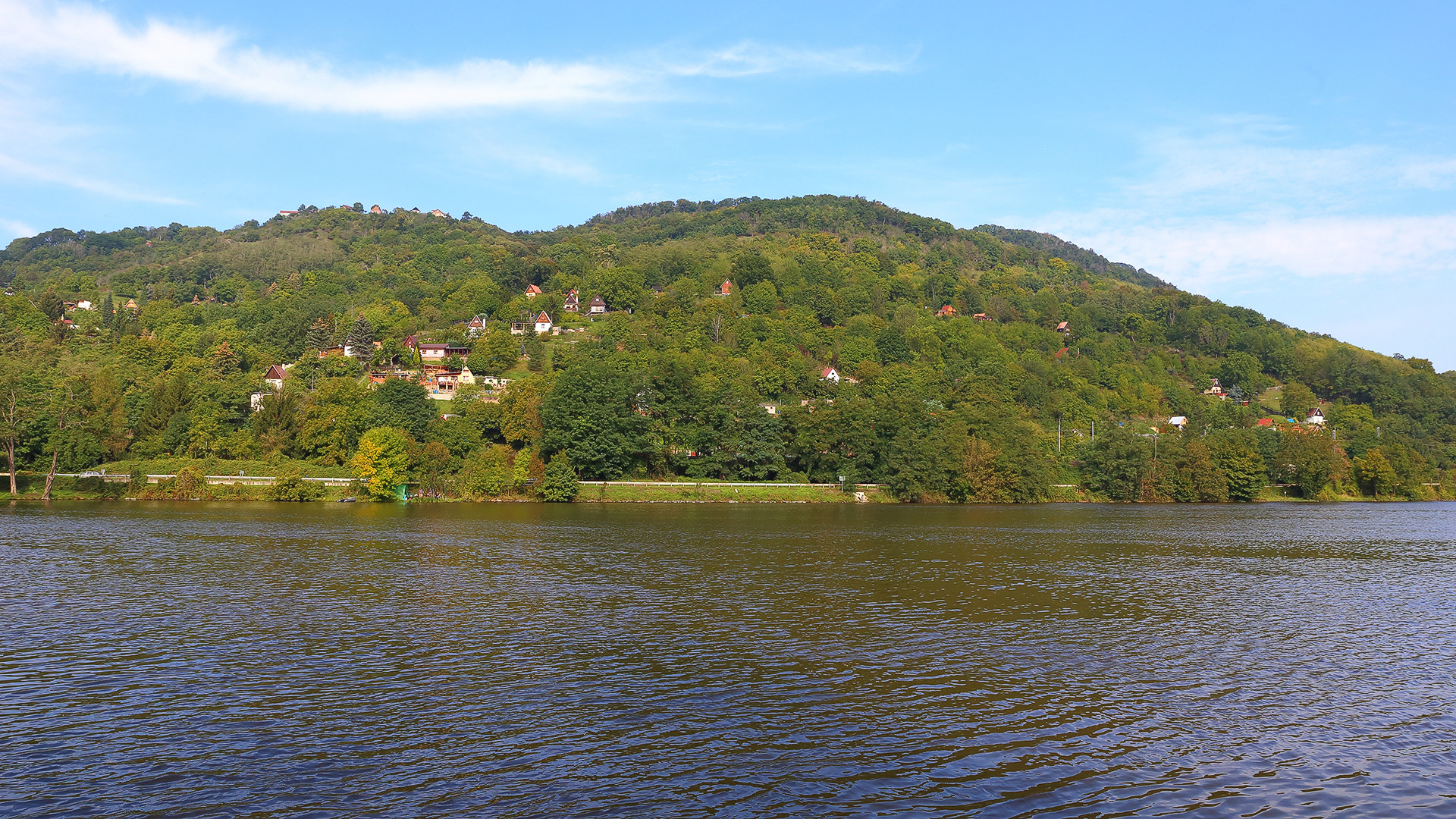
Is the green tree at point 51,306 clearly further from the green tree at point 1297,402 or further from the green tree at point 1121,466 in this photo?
the green tree at point 1297,402

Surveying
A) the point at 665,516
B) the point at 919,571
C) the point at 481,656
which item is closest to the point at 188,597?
the point at 481,656

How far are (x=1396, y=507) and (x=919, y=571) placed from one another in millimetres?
81423

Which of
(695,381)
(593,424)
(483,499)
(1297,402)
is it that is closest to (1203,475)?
(695,381)

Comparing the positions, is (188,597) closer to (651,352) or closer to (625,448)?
(625,448)

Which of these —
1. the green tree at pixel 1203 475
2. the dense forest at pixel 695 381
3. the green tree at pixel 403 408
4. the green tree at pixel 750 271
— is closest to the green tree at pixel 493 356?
the dense forest at pixel 695 381

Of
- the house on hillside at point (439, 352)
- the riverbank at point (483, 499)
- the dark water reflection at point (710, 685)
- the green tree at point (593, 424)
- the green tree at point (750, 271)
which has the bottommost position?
the dark water reflection at point (710, 685)

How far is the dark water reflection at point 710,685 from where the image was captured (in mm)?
13250

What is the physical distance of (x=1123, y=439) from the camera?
90.6 metres

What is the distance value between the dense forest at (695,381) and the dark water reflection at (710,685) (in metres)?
42.3

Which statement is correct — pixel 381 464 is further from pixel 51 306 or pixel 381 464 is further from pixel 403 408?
pixel 51 306

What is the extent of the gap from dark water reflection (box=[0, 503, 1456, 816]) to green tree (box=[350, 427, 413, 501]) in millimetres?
33175

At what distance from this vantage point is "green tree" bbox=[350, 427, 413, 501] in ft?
240

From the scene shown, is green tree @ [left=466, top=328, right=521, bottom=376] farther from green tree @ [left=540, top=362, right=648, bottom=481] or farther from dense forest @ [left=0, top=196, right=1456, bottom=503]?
green tree @ [left=540, top=362, right=648, bottom=481]

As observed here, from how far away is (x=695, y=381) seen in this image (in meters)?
91.9
